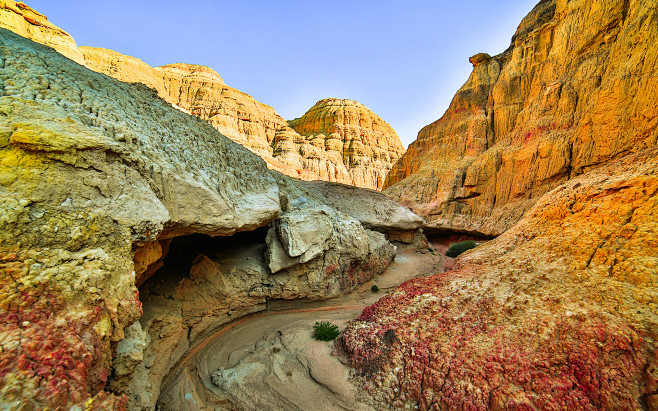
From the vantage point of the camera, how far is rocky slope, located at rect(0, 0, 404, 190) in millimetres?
32906

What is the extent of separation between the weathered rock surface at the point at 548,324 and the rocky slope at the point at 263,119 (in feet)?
116

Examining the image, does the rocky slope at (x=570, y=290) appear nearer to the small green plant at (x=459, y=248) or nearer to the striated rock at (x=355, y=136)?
the small green plant at (x=459, y=248)

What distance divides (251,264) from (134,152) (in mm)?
5386

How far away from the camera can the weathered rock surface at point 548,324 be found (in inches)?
177

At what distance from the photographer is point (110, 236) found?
448 centimetres

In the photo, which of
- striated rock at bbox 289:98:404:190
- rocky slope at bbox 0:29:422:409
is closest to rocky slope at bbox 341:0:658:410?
rocky slope at bbox 0:29:422:409

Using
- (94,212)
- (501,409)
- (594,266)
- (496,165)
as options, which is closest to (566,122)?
(496,165)

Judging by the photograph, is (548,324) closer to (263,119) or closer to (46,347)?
(46,347)

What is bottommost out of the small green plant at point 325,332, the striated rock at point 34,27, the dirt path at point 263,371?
the dirt path at point 263,371

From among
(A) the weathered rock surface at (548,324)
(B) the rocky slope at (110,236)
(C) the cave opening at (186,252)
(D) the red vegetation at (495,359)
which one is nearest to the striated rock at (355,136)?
(C) the cave opening at (186,252)

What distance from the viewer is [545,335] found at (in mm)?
5273

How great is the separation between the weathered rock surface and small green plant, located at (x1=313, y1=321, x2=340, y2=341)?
0.44 metres

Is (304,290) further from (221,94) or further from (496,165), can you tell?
(221,94)

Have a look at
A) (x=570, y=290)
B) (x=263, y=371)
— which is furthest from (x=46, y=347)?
(x=570, y=290)
